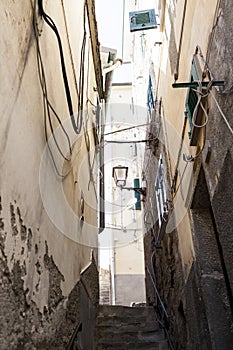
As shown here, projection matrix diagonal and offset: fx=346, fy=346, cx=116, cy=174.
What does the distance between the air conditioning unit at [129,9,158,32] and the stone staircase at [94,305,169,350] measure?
15.5ft

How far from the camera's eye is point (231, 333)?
122 inches

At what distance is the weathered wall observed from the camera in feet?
5.09

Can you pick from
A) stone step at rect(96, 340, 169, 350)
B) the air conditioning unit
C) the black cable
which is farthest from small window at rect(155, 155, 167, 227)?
the air conditioning unit

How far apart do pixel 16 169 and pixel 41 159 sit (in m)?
0.60

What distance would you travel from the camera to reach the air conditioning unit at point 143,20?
5.56 meters

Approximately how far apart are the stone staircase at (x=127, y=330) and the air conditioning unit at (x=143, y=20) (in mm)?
4723

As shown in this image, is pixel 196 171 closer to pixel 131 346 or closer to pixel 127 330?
pixel 131 346

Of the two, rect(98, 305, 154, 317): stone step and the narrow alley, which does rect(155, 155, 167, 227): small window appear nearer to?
the narrow alley

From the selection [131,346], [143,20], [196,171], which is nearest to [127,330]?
[131,346]

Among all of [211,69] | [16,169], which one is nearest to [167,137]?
[211,69]

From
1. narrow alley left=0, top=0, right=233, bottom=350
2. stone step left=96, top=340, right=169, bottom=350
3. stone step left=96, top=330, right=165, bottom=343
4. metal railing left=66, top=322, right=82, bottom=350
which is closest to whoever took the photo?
narrow alley left=0, top=0, right=233, bottom=350

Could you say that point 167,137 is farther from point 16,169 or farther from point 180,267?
point 16,169

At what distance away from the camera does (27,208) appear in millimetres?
1875

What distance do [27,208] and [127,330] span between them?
13.7 feet
